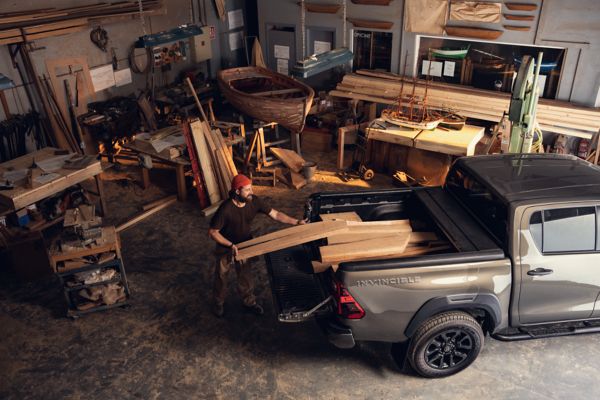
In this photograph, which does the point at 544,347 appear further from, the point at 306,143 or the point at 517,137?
the point at 306,143

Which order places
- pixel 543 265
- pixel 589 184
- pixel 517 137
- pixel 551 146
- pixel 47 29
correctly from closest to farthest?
pixel 543 265
pixel 589 184
pixel 517 137
pixel 47 29
pixel 551 146

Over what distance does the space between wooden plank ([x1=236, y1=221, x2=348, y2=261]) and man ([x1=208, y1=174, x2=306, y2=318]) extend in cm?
19

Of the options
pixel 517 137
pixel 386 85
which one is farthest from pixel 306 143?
pixel 517 137

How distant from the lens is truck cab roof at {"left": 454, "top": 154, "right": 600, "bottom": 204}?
18.9 ft

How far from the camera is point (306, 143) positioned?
41.3 feet

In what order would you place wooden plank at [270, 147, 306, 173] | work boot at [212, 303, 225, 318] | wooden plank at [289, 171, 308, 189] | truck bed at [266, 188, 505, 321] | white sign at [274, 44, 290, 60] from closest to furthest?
truck bed at [266, 188, 505, 321]
work boot at [212, 303, 225, 318]
wooden plank at [289, 171, 308, 189]
wooden plank at [270, 147, 306, 173]
white sign at [274, 44, 290, 60]

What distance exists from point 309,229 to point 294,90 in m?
6.35

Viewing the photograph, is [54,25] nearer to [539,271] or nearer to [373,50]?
[373,50]

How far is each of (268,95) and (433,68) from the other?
13.5ft

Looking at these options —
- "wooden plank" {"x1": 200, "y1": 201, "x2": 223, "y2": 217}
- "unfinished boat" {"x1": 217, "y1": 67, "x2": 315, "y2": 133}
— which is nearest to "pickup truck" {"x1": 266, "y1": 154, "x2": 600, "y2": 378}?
"wooden plank" {"x1": 200, "y1": 201, "x2": 223, "y2": 217}

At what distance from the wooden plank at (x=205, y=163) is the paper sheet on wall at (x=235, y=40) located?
267 inches

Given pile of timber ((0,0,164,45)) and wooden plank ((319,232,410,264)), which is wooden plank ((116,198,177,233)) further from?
wooden plank ((319,232,410,264))

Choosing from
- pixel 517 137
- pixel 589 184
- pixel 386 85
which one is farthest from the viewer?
pixel 386 85

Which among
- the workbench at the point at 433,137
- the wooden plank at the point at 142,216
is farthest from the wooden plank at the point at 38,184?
the workbench at the point at 433,137
